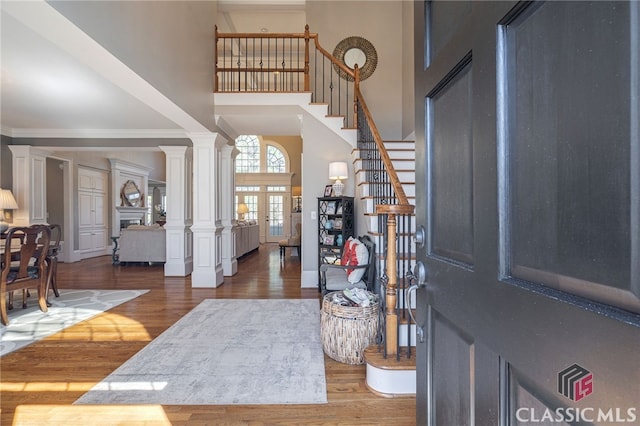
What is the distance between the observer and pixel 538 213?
0.56 metres

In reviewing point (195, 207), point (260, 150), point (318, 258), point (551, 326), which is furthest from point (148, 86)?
point (260, 150)

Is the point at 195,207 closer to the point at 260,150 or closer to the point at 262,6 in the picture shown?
the point at 262,6

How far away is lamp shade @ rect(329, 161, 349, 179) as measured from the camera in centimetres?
465

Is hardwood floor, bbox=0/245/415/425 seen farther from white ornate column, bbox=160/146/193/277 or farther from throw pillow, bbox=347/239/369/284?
white ornate column, bbox=160/146/193/277

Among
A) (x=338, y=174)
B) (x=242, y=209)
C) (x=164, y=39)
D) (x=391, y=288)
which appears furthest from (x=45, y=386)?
(x=242, y=209)

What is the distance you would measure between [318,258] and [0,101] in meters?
4.89

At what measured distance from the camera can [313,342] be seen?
2779mm

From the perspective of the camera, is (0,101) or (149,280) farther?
(149,280)

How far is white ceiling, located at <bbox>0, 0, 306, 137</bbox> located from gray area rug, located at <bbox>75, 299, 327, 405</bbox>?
2.33m

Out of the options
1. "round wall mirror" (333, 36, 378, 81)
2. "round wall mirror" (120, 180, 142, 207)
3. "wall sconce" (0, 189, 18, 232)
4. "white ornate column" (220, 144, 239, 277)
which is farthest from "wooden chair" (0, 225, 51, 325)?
"round wall mirror" (120, 180, 142, 207)

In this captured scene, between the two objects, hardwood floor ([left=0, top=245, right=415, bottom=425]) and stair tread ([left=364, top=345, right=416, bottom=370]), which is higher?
stair tread ([left=364, top=345, right=416, bottom=370])

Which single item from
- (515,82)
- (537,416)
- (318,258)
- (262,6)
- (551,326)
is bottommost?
(318,258)

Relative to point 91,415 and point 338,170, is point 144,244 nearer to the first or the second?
point 338,170

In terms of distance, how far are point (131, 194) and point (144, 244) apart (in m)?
3.87
